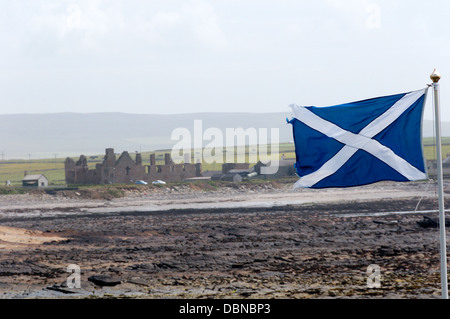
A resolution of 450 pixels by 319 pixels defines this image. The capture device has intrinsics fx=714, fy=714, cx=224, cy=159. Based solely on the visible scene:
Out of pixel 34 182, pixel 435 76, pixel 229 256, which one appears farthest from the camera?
pixel 34 182

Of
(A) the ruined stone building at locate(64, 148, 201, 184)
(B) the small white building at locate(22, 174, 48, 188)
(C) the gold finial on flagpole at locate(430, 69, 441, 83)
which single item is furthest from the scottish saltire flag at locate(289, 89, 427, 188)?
(B) the small white building at locate(22, 174, 48, 188)

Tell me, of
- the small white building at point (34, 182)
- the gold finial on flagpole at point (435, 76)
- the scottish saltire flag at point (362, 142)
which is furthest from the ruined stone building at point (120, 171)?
the gold finial on flagpole at point (435, 76)

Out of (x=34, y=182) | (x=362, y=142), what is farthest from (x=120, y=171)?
(x=362, y=142)

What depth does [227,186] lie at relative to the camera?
94.3 metres

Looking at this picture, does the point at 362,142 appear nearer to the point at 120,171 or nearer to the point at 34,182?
the point at 120,171

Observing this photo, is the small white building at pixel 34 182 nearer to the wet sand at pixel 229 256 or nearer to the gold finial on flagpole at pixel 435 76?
the wet sand at pixel 229 256

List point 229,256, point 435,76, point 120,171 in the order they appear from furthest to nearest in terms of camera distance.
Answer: point 120,171, point 229,256, point 435,76

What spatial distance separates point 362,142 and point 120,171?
93204mm

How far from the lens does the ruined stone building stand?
9925 cm

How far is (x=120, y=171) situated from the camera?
10169 cm

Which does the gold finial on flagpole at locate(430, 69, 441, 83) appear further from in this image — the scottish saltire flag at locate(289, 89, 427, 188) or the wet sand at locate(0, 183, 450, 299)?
the wet sand at locate(0, 183, 450, 299)

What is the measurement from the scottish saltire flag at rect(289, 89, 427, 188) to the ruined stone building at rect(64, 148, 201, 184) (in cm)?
8927
